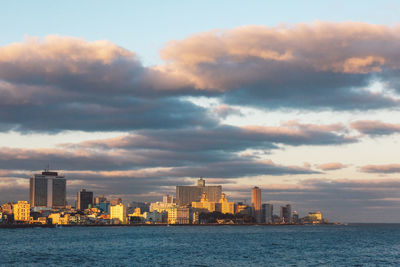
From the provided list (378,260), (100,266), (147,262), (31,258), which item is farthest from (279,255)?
(31,258)

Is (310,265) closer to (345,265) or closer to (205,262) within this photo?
(345,265)

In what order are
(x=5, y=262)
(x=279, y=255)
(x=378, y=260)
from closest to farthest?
(x=5, y=262)
(x=378, y=260)
(x=279, y=255)

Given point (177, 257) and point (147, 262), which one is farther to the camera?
point (177, 257)

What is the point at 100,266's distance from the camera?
308 ft

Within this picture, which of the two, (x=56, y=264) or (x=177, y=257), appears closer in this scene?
(x=56, y=264)

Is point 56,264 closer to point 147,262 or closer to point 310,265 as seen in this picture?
point 147,262

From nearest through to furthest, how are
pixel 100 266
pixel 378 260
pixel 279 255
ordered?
1. pixel 100 266
2. pixel 378 260
3. pixel 279 255

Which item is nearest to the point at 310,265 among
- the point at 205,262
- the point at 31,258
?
the point at 205,262

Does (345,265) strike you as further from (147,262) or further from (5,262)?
(5,262)

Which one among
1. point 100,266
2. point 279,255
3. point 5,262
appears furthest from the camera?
point 279,255

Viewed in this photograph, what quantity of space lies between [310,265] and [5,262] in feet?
179

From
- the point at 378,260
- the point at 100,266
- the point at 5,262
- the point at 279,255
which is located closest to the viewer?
the point at 100,266

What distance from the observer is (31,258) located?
110m

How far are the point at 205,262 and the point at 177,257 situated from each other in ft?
41.7
